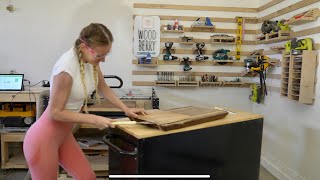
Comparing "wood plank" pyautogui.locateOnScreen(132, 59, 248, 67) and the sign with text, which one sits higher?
the sign with text

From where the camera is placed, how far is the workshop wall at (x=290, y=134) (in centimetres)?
262

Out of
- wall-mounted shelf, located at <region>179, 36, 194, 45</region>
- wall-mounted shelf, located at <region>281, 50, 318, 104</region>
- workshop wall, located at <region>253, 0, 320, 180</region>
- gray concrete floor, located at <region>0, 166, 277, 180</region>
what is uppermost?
wall-mounted shelf, located at <region>179, 36, 194, 45</region>

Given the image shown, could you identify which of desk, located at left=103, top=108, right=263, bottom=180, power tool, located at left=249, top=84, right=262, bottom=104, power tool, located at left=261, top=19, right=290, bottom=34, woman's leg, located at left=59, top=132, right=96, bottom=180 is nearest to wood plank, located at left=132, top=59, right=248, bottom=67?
power tool, located at left=249, top=84, right=262, bottom=104

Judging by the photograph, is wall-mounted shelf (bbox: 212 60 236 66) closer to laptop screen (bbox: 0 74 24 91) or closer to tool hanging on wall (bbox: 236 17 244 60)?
tool hanging on wall (bbox: 236 17 244 60)

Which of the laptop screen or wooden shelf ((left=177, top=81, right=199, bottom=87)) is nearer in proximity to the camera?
the laptop screen

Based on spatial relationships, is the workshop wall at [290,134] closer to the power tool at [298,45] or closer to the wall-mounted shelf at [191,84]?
the power tool at [298,45]

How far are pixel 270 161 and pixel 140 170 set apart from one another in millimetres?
2536

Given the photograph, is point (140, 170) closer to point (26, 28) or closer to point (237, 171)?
point (237, 171)

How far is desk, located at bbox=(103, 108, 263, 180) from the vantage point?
54.9 inches

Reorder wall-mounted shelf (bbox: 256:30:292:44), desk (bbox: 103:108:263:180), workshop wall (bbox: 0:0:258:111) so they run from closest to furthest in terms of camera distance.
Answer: desk (bbox: 103:108:263:180), wall-mounted shelf (bbox: 256:30:292:44), workshop wall (bbox: 0:0:258:111)

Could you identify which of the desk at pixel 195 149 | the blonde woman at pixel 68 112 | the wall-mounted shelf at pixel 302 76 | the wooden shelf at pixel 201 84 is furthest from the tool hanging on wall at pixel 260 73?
the blonde woman at pixel 68 112

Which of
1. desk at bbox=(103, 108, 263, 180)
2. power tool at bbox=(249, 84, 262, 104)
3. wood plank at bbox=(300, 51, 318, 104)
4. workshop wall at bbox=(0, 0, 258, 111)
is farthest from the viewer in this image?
power tool at bbox=(249, 84, 262, 104)

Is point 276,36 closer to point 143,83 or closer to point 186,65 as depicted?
point 186,65

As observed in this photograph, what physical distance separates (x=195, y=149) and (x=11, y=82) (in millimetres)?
2539
